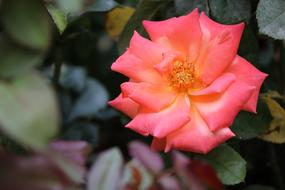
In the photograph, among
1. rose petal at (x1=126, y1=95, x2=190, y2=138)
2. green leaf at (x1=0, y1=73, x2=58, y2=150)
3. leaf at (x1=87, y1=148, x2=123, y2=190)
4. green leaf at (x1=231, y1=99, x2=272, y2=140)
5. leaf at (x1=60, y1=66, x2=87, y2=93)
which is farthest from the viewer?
leaf at (x1=60, y1=66, x2=87, y2=93)

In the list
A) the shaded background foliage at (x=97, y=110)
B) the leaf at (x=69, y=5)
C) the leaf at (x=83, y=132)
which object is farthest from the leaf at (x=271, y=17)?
the leaf at (x=83, y=132)

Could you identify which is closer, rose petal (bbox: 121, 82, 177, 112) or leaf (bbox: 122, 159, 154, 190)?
leaf (bbox: 122, 159, 154, 190)

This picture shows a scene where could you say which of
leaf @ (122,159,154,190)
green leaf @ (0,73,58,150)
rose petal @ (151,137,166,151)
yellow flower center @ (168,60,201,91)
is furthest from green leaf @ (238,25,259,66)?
green leaf @ (0,73,58,150)

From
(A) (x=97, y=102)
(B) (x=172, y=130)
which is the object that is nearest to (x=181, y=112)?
(B) (x=172, y=130)

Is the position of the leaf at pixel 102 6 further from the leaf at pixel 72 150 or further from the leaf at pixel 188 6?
the leaf at pixel 72 150

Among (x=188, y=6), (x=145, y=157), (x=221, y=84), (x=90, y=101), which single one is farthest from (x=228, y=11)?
(x=90, y=101)

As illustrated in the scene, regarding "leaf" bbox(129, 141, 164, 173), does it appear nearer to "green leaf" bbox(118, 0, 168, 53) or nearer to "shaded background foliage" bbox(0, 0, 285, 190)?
"shaded background foliage" bbox(0, 0, 285, 190)
